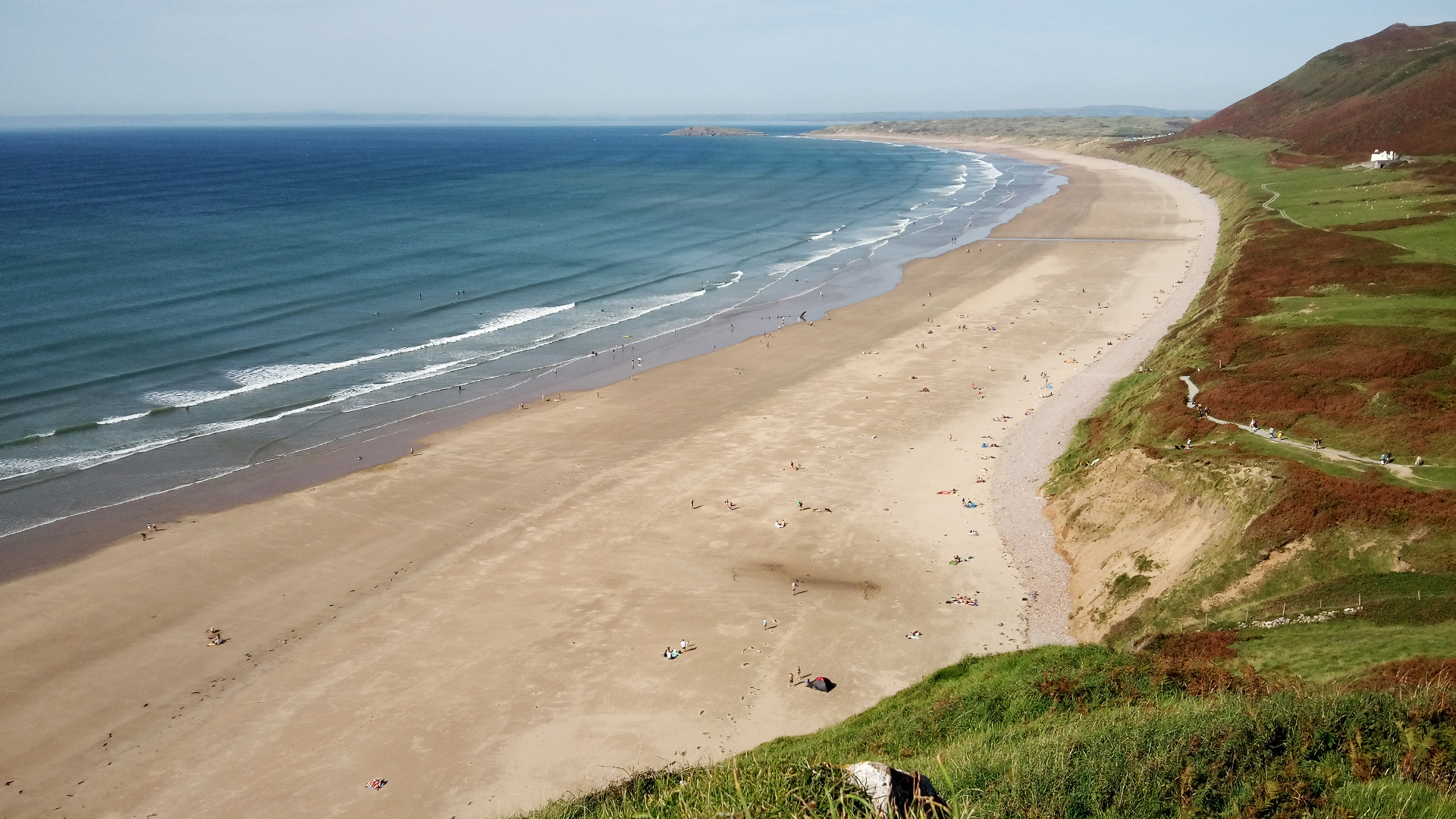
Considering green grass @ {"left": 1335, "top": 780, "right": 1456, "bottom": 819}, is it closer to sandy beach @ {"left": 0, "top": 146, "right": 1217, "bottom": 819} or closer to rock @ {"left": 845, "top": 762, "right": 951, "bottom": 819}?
rock @ {"left": 845, "top": 762, "right": 951, "bottom": 819}

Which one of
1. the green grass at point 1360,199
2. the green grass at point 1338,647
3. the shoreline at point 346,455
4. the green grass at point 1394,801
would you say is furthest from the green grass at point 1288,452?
the shoreline at point 346,455

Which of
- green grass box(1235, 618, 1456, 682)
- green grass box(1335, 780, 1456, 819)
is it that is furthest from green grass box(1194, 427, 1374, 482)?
green grass box(1335, 780, 1456, 819)

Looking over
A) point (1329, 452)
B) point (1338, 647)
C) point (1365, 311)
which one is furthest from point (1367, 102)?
point (1338, 647)

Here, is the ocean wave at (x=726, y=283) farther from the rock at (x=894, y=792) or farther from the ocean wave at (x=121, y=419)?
the rock at (x=894, y=792)

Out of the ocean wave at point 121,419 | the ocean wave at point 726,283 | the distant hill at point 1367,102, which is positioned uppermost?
the distant hill at point 1367,102

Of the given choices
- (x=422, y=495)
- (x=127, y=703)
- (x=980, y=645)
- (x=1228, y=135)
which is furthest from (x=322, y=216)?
(x=1228, y=135)

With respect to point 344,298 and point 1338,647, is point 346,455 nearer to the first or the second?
point 344,298

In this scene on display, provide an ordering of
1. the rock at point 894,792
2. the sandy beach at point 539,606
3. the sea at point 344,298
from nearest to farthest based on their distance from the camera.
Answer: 1. the rock at point 894,792
2. the sandy beach at point 539,606
3. the sea at point 344,298
